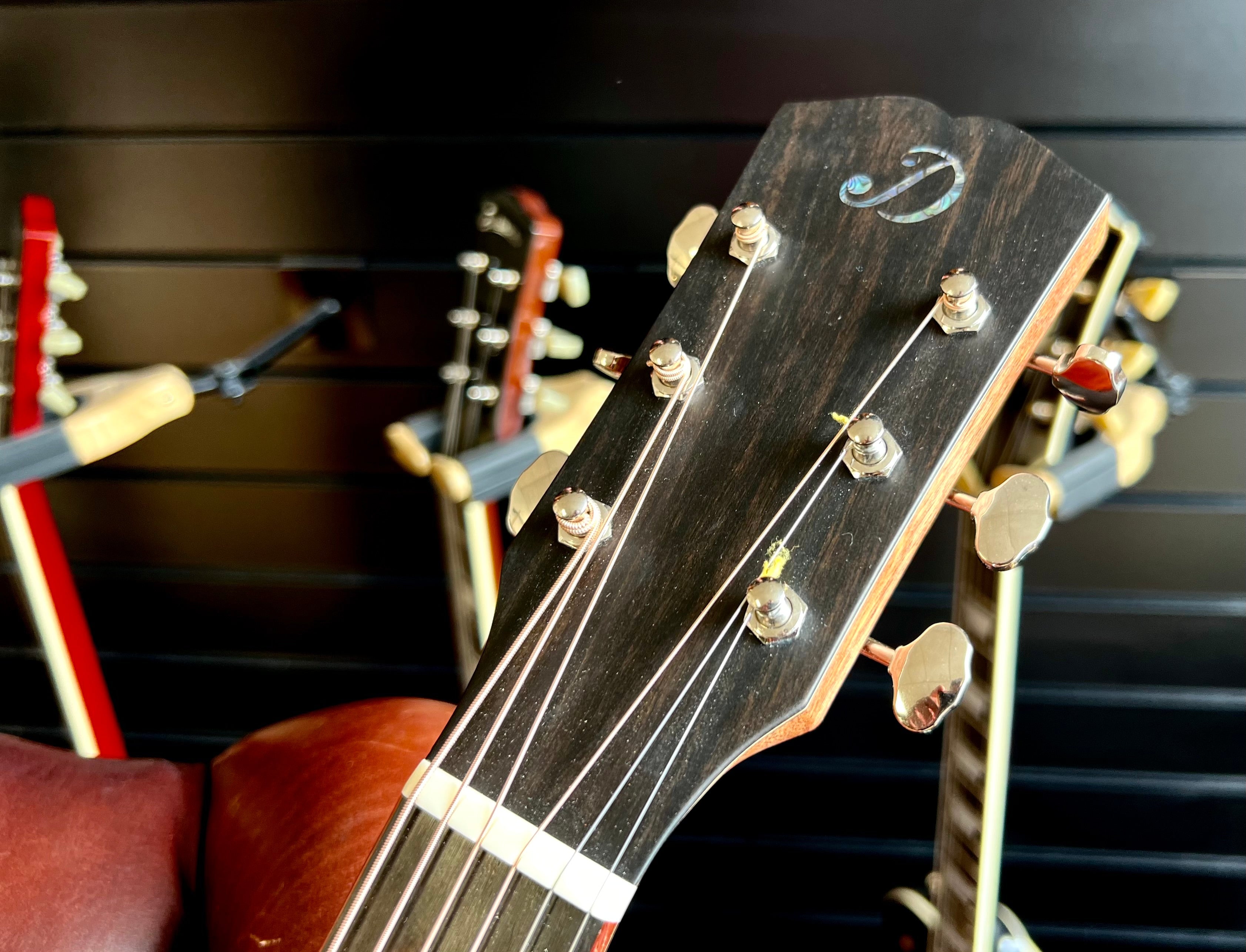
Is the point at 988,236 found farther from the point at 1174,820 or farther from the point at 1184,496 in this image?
the point at 1174,820

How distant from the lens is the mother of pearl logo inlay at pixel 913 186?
0.48m

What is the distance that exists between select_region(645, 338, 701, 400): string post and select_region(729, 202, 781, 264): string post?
0.06m

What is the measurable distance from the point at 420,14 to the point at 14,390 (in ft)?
1.80

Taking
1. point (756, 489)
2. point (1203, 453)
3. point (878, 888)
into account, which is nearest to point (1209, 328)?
point (1203, 453)

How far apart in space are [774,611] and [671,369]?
0.14 metres

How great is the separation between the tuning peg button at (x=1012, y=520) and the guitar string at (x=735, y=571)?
8 cm

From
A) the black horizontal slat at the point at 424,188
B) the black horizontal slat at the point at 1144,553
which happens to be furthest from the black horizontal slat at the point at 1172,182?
the black horizontal slat at the point at 1144,553

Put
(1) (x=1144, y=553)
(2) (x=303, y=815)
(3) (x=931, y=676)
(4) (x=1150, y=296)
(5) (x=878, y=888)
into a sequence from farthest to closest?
(5) (x=878, y=888) < (1) (x=1144, y=553) < (4) (x=1150, y=296) < (2) (x=303, y=815) < (3) (x=931, y=676)

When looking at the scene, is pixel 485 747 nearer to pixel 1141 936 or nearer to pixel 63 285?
pixel 63 285

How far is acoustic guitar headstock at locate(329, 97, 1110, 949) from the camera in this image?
43 cm

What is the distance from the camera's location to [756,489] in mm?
463

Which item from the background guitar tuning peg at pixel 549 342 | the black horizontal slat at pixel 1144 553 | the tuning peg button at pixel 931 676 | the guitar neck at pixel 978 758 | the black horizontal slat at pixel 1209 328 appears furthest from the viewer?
the black horizontal slat at pixel 1144 553

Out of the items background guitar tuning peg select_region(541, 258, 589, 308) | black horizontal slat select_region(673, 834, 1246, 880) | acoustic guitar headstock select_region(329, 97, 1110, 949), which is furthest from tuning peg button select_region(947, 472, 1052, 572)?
black horizontal slat select_region(673, 834, 1246, 880)

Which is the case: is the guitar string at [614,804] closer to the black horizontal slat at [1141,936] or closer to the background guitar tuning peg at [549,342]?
the background guitar tuning peg at [549,342]
